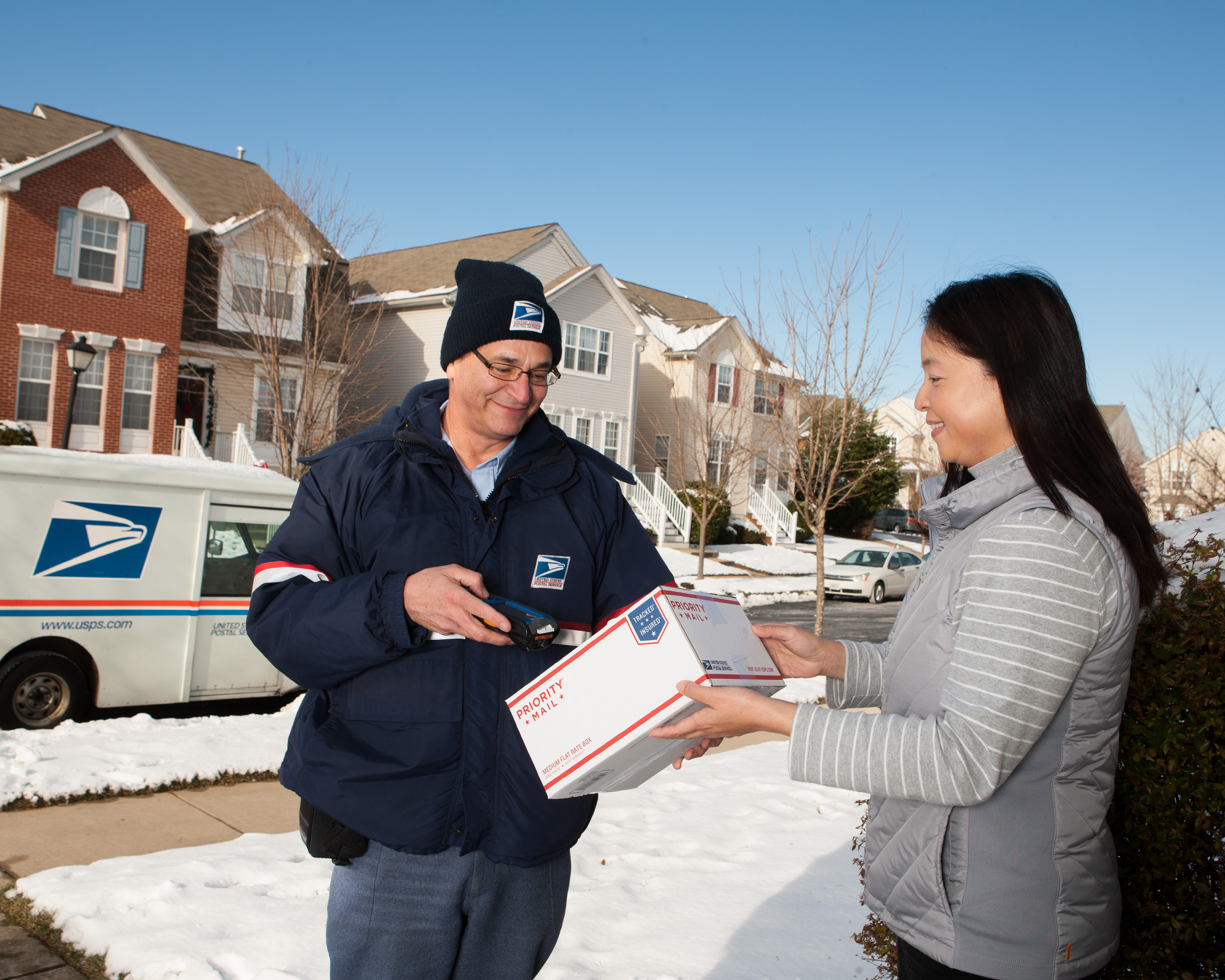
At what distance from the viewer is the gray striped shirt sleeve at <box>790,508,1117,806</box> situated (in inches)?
63.7

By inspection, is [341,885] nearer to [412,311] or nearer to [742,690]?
[742,690]

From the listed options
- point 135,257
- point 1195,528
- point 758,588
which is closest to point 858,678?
point 1195,528

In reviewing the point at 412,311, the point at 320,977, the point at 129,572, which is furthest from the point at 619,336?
the point at 320,977

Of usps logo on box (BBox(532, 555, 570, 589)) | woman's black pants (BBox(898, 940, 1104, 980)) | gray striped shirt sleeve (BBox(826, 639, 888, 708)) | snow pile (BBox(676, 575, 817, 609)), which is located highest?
usps logo on box (BBox(532, 555, 570, 589))

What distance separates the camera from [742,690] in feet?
6.00

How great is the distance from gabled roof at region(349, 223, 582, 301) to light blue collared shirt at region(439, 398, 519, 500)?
80.0 ft

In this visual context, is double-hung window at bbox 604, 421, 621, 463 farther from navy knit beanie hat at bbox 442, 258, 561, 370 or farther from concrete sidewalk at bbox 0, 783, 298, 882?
navy knit beanie hat at bbox 442, 258, 561, 370

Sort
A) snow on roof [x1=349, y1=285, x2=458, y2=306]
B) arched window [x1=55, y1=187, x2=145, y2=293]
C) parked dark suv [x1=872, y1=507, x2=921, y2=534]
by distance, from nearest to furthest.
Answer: arched window [x1=55, y1=187, x2=145, y2=293] → snow on roof [x1=349, y1=285, x2=458, y2=306] → parked dark suv [x1=872, y1=507, x2=921, y2=534]

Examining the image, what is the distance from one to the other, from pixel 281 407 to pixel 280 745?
11857mm

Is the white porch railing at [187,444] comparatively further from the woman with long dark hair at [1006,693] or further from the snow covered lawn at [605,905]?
the woman with long dark hair at [1006,693]

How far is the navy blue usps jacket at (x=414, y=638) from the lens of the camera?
205 cm

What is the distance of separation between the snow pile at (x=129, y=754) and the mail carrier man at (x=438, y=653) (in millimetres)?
3162

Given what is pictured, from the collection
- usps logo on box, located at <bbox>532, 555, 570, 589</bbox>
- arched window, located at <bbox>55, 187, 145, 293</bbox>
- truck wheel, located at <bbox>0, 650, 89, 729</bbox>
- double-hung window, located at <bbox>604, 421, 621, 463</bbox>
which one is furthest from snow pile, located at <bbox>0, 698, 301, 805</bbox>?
double-hung window, located at <bbox>604, 421, 621, 463</bbox>

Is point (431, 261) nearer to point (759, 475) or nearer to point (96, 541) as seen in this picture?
point (759, 475)
